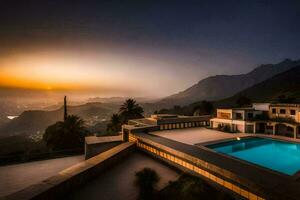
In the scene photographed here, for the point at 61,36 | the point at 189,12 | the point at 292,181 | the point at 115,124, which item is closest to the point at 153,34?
the point at 189,12

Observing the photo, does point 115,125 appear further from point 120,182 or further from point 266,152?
point 266,152

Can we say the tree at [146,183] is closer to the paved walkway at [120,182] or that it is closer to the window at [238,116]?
the paved walkway at [120,182]

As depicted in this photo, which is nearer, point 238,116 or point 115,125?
point 238,116

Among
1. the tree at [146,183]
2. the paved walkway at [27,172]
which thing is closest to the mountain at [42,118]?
the paved walkway at [27,172]

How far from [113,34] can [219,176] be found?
26202 mm

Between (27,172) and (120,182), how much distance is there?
32.5 feet

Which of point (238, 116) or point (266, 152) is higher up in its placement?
point (238, 116)

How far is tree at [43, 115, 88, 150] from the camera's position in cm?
2884

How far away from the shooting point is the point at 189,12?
3009 centimetres

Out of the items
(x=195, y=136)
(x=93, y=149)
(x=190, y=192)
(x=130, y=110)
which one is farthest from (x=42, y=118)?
(x=190, y=192)

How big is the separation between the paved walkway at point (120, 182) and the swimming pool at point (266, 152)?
A: 263 inches

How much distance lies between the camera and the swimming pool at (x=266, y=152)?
1588 centimetres

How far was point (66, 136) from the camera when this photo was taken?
96.0ft

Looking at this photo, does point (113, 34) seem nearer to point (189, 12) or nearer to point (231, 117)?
point (189, 12)
